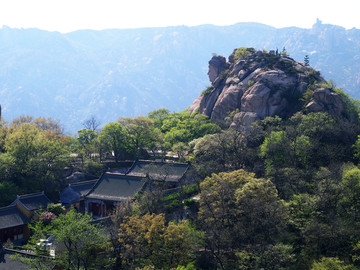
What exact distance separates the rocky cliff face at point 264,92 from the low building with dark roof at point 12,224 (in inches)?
1118

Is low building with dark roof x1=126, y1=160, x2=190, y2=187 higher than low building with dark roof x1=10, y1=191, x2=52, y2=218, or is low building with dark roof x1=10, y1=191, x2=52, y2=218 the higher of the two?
low building with dark roof x1=126, y1=160, x2=190, y2=187

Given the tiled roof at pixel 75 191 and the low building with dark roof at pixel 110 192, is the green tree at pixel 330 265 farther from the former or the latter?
the tiled roof at pixel 75 191

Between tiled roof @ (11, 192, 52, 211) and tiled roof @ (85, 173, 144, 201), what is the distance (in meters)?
4.59

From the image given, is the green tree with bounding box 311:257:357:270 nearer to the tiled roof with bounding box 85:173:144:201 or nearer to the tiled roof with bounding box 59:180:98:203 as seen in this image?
the tiled roof with bounding box 85:173:144:201

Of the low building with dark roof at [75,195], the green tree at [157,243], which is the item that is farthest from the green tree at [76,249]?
the low building with dark roof at [75,195]

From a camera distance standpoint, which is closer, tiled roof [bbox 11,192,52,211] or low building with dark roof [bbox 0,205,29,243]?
low building with dark roof [bbox 0,205,29,243]

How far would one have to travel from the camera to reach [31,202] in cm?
3991

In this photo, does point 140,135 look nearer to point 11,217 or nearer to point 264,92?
point 264,92

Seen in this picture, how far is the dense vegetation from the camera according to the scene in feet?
88.0

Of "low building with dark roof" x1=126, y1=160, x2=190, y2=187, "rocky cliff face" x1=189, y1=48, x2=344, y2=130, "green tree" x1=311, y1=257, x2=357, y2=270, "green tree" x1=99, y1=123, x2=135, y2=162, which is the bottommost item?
"green tree" x1=311, y1=257, x2=357, y2=270

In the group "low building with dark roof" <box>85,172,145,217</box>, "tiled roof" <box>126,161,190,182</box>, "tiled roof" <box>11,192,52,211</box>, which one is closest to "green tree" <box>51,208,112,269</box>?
"low building with dark roof" <box>85,172,145,217</box>

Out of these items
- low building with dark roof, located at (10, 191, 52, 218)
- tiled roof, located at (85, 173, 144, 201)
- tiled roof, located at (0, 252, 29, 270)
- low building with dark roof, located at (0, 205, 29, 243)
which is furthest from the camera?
tiled roof, located at (85, 173, 144, 201)

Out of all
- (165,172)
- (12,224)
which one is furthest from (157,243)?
(12,224)

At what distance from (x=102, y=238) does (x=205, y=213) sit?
8519 millimetres
